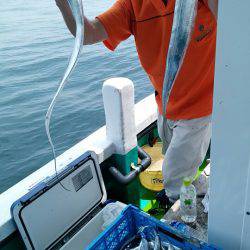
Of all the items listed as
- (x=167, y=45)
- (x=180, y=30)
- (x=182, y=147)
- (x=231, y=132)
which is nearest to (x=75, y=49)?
(x=180, y=30)

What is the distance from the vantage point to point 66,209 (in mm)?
2271

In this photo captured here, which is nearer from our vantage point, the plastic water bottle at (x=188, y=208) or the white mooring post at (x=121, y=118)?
the plastic water bottle at (x=188, y=208)

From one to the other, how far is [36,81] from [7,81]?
0.67 metres

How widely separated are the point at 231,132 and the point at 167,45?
109cm

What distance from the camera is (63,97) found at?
261 inches

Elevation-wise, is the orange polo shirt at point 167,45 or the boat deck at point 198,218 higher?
the orange polo shirt at point 167,45

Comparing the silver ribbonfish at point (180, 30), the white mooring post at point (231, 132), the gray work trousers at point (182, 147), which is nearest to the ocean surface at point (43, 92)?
the gray work trousers at point (182, 147)

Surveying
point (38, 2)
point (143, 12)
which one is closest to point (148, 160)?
point (143, 12)

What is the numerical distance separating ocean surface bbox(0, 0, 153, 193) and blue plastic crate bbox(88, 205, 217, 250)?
295cm

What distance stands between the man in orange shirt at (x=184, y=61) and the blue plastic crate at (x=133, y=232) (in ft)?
2.84

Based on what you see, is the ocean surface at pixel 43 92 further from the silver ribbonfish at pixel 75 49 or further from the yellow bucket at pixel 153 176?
the silver ribbonfish at pixel 75 49

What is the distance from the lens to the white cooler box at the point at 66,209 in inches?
80.2

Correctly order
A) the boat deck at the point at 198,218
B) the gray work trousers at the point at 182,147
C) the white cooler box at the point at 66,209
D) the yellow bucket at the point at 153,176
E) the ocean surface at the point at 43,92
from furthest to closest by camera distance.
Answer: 1. the ocean surface at the point at 43,92
2. the yellow bucket at the point at 153,176
3. the gray work trousers at the point at 182,147
4. the white cooler box at the point at 66,209
5. the boat deck at the point at 198,218

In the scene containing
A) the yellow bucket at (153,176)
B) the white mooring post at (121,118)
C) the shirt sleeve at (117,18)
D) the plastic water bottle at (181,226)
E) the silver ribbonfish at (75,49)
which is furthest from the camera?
the yellow bucket at (153,176)
